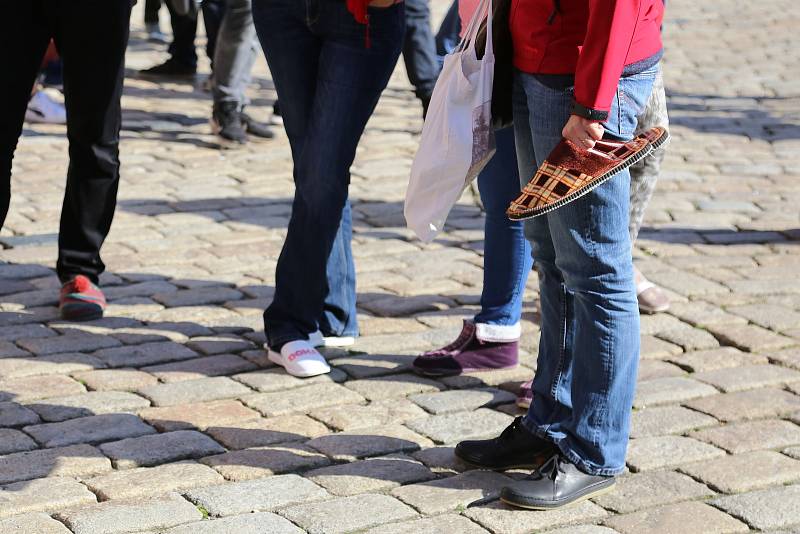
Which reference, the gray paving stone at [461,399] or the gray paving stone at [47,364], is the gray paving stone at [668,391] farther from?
the gray paving stone at [47,364]

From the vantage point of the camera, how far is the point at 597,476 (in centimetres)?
344

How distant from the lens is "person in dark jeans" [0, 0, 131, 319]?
4.61 metres

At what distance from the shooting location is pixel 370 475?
3582 millimetres

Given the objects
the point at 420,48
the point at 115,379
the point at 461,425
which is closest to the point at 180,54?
the point at 420,48

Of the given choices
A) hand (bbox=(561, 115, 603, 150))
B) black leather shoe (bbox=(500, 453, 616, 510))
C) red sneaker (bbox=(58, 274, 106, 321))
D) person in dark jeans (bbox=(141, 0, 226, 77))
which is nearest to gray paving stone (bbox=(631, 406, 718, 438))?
black leather shoe (bbox=(500, 453, 616, 510))

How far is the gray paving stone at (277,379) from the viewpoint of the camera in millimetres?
4270

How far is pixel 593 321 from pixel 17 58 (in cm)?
240

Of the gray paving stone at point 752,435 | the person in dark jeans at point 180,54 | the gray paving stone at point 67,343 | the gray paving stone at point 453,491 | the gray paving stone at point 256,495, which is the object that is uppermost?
the person in dark jeans at point 180,54

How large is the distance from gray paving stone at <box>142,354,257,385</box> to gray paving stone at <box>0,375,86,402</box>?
0.28 m

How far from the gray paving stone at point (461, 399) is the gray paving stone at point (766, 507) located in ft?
3.00

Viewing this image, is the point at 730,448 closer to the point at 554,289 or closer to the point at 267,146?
the point at 554,289

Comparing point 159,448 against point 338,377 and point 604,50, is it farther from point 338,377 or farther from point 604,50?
point 604,50

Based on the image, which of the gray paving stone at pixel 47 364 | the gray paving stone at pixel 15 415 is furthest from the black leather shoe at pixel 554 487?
the gray paving stone at pixel 47 364

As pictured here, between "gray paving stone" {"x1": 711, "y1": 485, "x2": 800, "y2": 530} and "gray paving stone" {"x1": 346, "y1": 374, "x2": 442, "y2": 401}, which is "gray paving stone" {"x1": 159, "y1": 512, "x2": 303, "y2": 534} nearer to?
"gray paving stone" {"x1": 346, "y1": 374, "x2": 442, "y2": 401}
